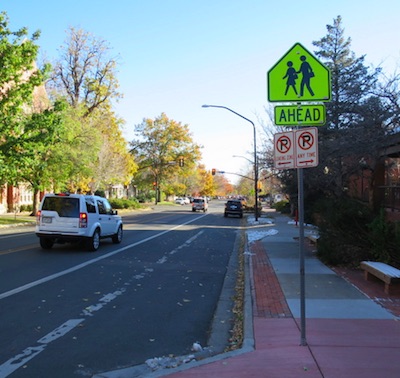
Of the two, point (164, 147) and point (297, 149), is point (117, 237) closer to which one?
point (297, 149)

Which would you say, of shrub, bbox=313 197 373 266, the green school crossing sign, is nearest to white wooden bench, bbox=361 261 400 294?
shrub, bbox=313 197 373 266

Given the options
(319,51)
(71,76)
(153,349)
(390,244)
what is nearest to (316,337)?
(153,349)

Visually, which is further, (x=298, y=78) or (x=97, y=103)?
(x=97, y=103)

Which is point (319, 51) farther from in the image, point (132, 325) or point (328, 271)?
point (132, 325)

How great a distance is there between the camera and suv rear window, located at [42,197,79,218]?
13305 mm

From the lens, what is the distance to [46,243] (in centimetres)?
1398

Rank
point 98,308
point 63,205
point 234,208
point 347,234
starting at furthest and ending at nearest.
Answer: point 234,208 → point 63,205 → point 347,234 → point 98,308

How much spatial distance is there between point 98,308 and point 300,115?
14.3ft

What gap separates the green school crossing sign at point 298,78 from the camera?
538cm

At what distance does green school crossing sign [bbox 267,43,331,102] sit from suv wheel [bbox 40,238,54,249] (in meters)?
10.7

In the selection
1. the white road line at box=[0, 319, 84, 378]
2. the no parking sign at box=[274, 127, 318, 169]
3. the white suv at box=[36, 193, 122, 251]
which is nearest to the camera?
the white road line at box=[0, 319, 84, 378]

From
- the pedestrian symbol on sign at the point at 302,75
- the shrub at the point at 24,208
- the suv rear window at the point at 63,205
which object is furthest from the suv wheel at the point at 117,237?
the shrub at the point at 24,208

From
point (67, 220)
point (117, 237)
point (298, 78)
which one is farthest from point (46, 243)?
point (298, 78)

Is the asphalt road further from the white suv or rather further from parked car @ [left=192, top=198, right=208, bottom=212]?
parked car @ [left=192, top=198, right=208, bottom=212]
